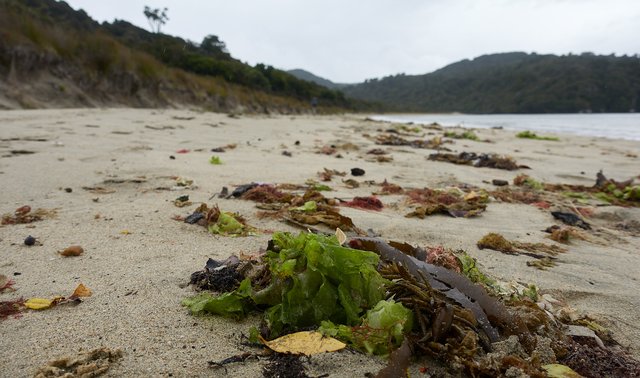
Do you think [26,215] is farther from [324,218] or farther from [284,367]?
[284,367]

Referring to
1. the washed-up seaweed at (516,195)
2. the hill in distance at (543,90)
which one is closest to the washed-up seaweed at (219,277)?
the washed-up seaweed at (516,195)


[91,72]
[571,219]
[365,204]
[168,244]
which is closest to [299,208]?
[365,204]

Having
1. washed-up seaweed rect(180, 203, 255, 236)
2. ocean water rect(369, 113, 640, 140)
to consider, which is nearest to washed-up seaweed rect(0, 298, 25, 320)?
washed-up seaweed rect(180, 203, 255, 236)

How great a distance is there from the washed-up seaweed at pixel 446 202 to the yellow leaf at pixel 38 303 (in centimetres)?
228

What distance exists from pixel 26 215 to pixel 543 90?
7317 centimetres

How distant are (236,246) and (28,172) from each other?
9.12ft

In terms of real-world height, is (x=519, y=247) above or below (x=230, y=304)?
below

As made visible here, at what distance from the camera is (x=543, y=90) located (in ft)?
210

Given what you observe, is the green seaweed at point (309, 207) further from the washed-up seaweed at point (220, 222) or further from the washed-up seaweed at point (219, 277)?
the washed-up seaweed at point (219, 277)

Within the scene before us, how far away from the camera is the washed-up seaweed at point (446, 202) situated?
10.4 ft

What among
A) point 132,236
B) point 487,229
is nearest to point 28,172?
point 132,236

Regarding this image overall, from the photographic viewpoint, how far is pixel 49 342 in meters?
1.27

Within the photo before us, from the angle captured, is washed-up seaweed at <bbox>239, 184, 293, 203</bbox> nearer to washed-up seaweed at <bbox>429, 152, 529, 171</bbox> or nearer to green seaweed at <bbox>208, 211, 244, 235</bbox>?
green seaweed at <bbox>208, 211, 244, 235</bbox>

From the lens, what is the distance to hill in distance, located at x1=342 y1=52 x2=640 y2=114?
5488 cm
